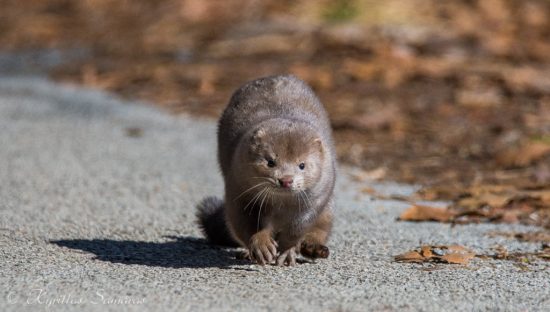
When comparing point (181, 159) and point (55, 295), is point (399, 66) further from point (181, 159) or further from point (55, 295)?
point (55, 295)

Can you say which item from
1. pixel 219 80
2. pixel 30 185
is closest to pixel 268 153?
pixel 30 185

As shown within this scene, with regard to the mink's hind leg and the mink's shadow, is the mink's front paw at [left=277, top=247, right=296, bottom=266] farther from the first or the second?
the mink's shadow

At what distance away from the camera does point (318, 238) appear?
5.56m

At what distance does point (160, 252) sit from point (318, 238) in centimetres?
86

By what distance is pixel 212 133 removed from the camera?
962 cm

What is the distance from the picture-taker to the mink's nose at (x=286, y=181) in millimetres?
5164

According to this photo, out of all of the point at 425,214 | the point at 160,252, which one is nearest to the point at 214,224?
the point at 160,252

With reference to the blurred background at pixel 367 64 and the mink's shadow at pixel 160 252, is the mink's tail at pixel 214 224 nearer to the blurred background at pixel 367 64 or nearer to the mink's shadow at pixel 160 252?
the mink's shadow at pixel 160 252

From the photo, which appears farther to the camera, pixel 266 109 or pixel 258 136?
pixel 266 109

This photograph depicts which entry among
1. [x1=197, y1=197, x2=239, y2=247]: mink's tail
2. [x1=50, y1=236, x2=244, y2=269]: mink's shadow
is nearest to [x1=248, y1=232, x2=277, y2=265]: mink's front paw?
[x1=50, y1=236, x2=244, y2=269]: mink's shadow

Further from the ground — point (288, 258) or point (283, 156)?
point (283, 156)

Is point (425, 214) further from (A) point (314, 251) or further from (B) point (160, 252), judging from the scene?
(B) point (160, 252)

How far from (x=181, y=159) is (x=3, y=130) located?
2079mm

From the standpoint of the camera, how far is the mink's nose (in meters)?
5.16
